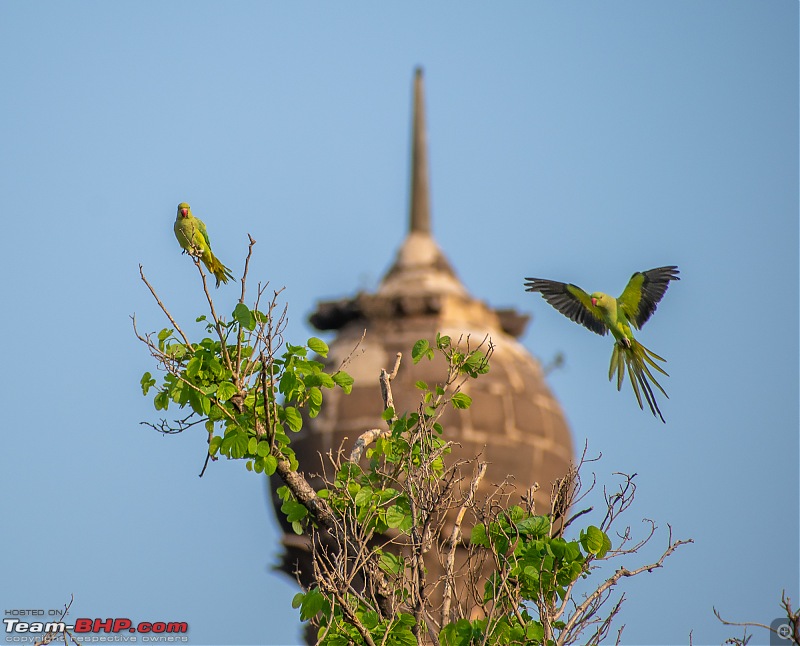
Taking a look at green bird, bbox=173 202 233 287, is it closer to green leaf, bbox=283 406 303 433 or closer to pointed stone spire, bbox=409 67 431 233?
green leaf, bbox=283 406 303 433

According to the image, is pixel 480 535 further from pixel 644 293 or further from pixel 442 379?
pixel 442 379

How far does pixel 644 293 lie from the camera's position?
56.2 feet

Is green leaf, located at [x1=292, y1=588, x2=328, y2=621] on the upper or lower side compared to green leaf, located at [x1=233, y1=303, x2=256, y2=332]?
lower

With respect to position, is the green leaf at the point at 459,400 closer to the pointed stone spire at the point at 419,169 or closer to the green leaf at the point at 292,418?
the green leaf at the point at 292,418

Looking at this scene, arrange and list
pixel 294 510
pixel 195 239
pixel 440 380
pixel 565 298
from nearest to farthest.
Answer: pixel 294 510 → pixel 195 239 → pixel 565 298 → pixel 440 380

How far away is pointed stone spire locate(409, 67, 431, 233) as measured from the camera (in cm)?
4350

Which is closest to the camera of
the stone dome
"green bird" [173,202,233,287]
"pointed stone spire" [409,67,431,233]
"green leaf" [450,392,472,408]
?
"green leaf" [450,392,472,408]

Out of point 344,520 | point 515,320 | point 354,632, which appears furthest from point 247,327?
point 515,320

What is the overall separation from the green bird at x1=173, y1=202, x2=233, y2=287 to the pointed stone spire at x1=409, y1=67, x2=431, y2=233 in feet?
89.0

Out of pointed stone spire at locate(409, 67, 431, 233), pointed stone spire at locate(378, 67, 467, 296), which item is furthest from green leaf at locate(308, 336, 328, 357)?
pointed stone spire at locate(409, 67, 431, 233)

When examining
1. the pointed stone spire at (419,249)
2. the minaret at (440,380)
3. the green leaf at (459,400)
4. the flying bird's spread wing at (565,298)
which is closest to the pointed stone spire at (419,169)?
the pointed stone spire at (419,249)

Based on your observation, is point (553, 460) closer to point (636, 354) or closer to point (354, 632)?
point (636, 354)

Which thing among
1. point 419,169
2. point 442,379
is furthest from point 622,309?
point 419,169

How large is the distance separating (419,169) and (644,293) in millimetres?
28685
